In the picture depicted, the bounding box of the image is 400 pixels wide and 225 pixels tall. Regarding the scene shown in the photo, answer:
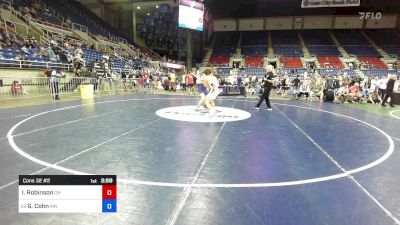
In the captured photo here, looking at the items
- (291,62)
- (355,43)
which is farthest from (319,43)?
(291,62)

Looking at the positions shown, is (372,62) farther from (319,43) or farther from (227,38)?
(227,38)

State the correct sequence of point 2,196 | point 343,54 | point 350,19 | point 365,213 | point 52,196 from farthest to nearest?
point 350,19
point 343,54
point 2,196
point 365,213
point 52,196

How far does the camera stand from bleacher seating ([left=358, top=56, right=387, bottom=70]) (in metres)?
35.2

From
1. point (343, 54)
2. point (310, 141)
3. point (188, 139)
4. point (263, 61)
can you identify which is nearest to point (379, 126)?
point (310, 141)

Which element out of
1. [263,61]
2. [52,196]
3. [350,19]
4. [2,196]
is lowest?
[2,196]

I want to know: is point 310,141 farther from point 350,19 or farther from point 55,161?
point 350,19

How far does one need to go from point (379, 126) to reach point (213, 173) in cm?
656

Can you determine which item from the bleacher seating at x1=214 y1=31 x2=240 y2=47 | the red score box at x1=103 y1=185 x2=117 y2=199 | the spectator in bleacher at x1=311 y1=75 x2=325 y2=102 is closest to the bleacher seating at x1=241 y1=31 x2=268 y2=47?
the bleacher seating at x1=214 y1=31 x2=240 y2=47

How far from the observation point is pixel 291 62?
3797cm

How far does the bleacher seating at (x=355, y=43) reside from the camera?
128 ft

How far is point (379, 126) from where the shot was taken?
7883mm

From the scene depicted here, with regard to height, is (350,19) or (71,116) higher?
(350,19)

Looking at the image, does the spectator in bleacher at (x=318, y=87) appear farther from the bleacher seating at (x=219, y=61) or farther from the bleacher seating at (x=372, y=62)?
the bleacher seating at (x=372, y=62)
